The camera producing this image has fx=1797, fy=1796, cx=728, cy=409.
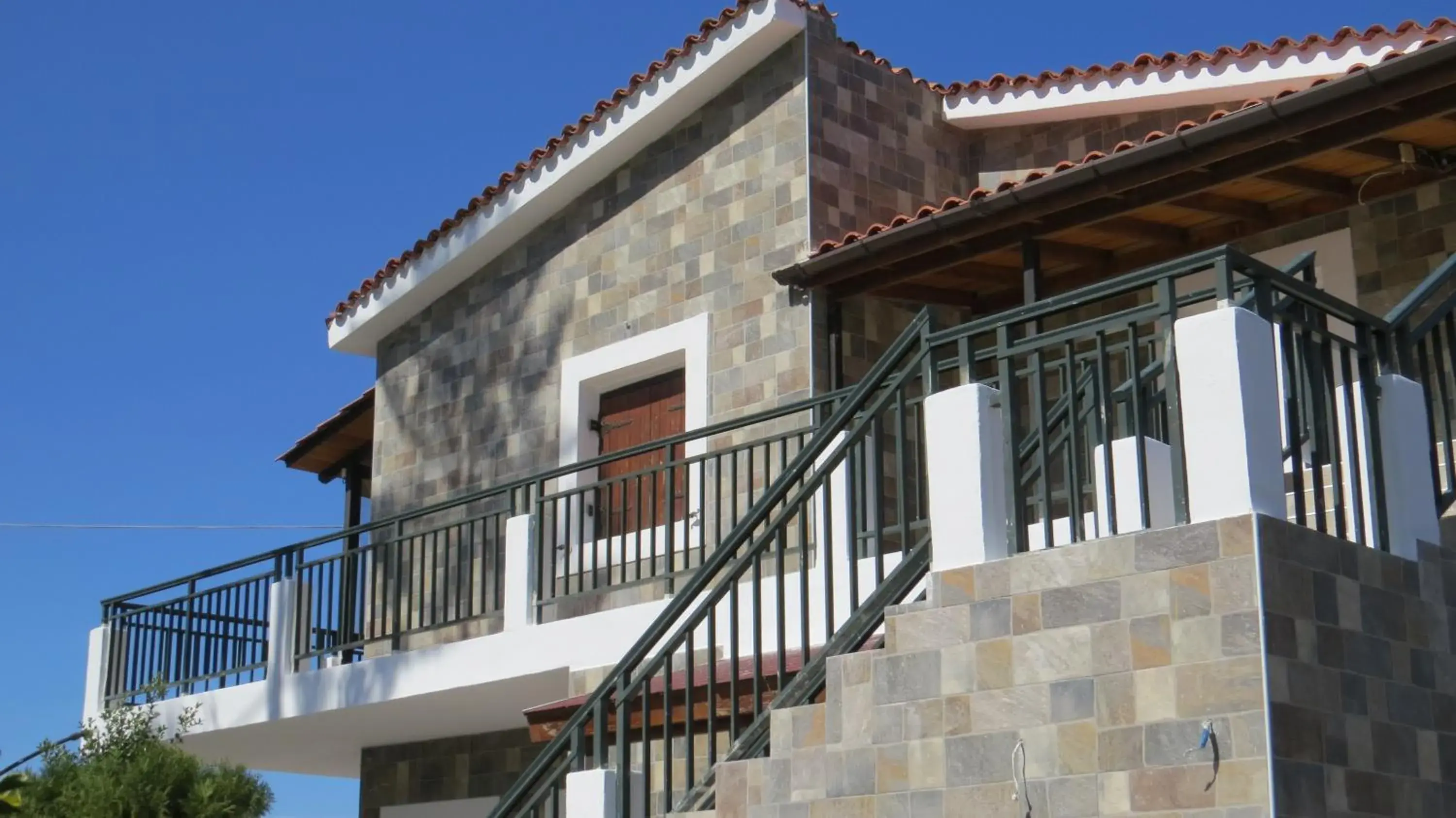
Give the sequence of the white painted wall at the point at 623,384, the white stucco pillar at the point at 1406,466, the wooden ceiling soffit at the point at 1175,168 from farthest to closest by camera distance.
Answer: the white painted wall at the point at 623,384 → the wooden ceiling soffit at the point at 1175,168 → the white stucco pillar at the point at 1406,466

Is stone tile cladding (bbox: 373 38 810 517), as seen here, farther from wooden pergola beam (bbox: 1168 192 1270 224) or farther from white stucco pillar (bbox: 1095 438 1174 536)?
white stucco pillar (bbox: 1095 438 1174 536)

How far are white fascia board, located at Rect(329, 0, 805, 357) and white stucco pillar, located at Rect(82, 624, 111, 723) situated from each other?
133 inches

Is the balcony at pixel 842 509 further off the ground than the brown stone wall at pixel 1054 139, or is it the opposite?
the brown stone wall at pixel 1054 139

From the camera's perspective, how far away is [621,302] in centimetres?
1433

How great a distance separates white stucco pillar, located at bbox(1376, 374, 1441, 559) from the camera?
264 inches

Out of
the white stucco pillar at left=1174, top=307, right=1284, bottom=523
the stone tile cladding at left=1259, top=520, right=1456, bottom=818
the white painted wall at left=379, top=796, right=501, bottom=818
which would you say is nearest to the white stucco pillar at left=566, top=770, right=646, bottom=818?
the white stucco pillar at left=1174, top=307, right=1284, bottom=523

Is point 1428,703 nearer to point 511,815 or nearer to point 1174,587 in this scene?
point 1174,587

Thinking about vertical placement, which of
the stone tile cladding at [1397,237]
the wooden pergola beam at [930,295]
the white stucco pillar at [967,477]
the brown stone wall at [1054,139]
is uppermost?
the brown stone wall at [1054,139]

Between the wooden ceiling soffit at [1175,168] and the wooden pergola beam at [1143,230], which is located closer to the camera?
the wooden ceiling soffit at [1175,168]

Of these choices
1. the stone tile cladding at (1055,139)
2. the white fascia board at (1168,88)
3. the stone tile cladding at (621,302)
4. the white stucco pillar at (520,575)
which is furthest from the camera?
the stone tile cladding at (621,302)

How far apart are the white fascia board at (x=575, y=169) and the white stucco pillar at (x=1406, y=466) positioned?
285 inches

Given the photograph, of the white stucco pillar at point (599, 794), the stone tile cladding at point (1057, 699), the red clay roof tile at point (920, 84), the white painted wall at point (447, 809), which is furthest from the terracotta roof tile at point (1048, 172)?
the white painted wall at point (447, 809)

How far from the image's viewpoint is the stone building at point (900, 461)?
19.7ft

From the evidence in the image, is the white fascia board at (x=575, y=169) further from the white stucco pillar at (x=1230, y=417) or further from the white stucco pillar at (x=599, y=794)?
the white stucco pillar at (x=1230, y=417)
